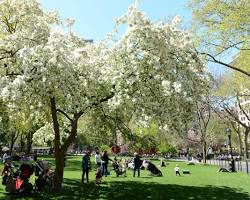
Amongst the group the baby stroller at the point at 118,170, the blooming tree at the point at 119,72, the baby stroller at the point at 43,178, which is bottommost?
the baby stroller at the point at 43,178

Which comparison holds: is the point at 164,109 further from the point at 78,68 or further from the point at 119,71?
the point at 78,68

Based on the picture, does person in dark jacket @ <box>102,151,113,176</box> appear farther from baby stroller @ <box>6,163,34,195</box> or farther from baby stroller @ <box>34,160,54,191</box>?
baby stroller @ <box>6,163,34,195</box>

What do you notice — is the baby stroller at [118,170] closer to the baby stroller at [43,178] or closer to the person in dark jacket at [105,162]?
the person in dark jacket at [105,162]

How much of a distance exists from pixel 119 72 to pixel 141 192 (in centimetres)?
587

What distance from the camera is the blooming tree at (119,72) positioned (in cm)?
1516

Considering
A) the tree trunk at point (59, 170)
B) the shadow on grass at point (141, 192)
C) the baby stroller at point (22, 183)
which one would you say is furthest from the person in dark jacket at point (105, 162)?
the baby stroller at point (22, 183)

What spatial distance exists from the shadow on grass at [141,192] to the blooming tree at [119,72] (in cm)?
350

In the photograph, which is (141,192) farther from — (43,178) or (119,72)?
(119,72)

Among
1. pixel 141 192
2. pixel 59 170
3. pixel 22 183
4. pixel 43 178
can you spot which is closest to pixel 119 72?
pixel 59 170

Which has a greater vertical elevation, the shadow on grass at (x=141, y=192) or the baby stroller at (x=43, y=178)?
the baby stroller at (x=43, y=178)

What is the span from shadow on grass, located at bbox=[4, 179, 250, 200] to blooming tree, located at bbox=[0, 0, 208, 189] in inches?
138

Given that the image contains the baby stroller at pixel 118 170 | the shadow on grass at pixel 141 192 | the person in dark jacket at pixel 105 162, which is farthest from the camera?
the baby stroller at pixel 118 170

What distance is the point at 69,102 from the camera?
54.7 ft

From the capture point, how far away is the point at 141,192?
60.9 feet
